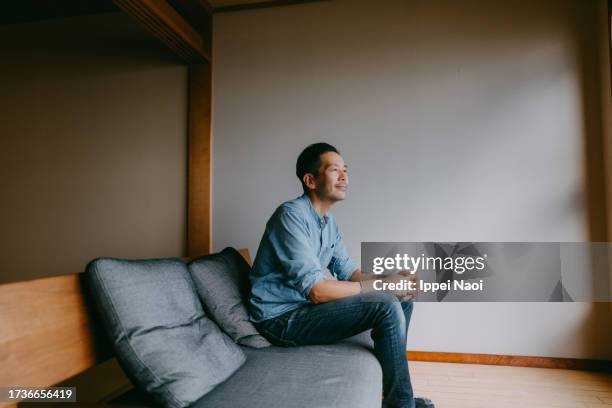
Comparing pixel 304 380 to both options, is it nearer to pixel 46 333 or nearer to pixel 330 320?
pixel 330 320

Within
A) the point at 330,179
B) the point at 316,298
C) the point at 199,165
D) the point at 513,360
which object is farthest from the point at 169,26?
the point at 513,360

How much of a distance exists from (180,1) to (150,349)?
2.54m

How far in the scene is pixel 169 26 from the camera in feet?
7.88

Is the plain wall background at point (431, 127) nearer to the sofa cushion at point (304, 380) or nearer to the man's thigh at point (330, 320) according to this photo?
the man's thigh at point (330, 320)

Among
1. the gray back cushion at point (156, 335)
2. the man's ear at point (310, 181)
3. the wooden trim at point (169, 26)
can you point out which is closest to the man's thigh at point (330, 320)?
the gray back cushion at point (156, 335)

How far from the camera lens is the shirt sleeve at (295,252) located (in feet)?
4.93

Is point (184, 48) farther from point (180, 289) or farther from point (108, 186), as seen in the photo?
point (180, 289)

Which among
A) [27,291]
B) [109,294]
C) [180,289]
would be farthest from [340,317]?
[27,291]

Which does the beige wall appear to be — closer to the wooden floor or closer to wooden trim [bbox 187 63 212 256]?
wooden trim [bbox 187 63 212 256]

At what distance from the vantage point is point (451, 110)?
2.56 meters

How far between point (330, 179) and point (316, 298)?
528 millimetres

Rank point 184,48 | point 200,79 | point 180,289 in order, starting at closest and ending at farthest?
point 180,289 → point 184,48 → point 200,79

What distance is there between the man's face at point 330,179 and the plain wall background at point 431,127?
907 mm

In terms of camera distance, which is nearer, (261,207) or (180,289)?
(180,289)
